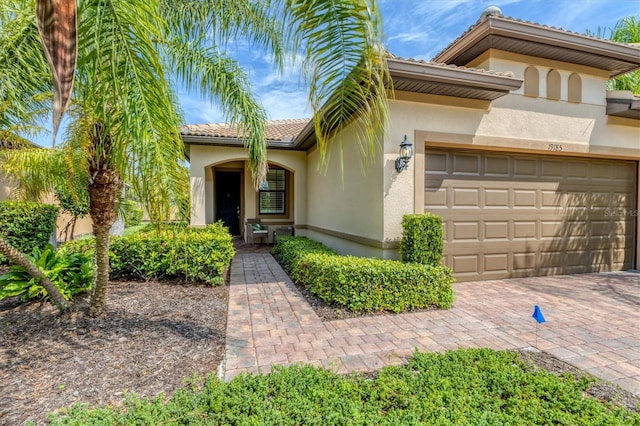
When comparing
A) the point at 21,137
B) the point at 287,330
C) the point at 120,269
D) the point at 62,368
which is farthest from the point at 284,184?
the point at 62,368

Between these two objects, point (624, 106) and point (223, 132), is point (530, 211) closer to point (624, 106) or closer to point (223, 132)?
point (624, 106)

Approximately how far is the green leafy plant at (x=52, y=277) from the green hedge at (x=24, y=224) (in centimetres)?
400

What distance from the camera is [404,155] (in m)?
5.57

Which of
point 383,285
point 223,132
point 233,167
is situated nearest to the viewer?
point 383,285

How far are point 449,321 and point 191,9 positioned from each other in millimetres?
5741

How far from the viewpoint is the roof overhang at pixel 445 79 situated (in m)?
4.94

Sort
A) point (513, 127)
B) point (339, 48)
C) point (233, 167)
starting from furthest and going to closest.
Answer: point (233, 167), point (513, 127), point (339, 48)

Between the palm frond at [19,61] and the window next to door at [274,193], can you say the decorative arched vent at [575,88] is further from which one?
the window next to door at [274,193]

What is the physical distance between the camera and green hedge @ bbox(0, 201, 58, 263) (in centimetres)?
764

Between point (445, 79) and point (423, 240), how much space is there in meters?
2.87

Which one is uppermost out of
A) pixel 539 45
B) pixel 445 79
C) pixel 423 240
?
pixel 539 45

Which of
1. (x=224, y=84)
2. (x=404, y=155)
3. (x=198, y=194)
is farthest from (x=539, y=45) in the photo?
(x=198, y=194)

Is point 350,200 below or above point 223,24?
below

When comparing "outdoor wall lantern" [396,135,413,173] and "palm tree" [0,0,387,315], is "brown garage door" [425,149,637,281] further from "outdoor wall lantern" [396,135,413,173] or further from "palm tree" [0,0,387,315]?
"palm tree" [0,0,387,315]
